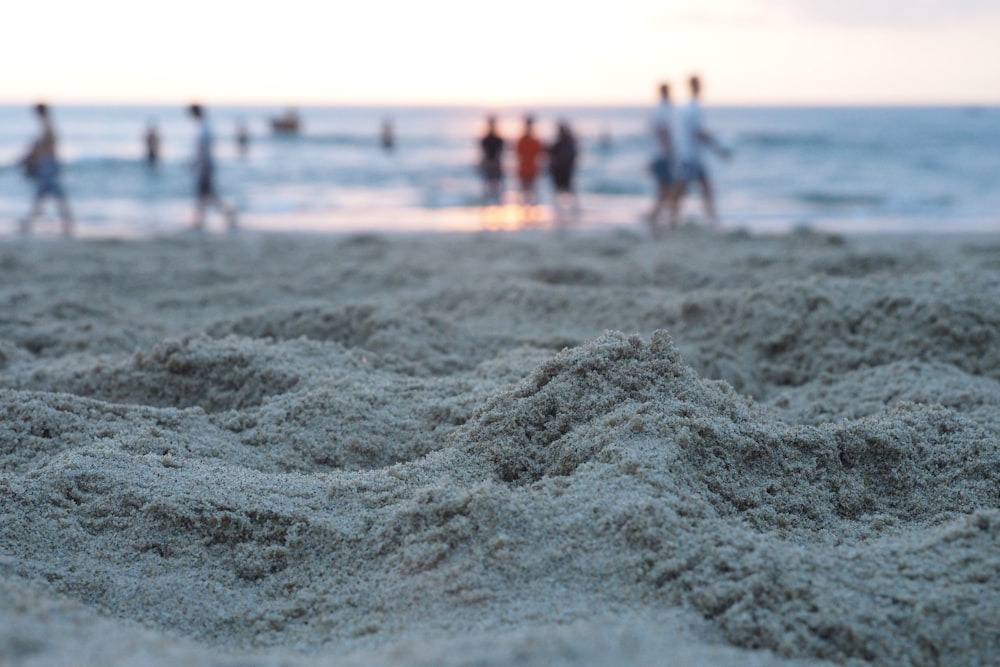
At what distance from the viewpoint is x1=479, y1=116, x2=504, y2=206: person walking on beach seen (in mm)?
13672

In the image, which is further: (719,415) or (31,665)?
(719,415)

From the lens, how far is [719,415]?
2449 millimetres

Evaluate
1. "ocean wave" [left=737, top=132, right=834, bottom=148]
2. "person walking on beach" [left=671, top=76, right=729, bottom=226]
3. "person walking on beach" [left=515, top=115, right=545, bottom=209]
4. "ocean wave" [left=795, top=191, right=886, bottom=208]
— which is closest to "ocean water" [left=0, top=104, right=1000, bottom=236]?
"ocean wave" [left=795, top=191, right=886, bottom=208]

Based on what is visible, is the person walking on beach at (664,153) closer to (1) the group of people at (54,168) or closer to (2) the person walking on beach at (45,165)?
(1) the group of people at (54,168)

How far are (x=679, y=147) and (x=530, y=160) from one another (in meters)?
3.90

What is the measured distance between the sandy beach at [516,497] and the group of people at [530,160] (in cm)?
925

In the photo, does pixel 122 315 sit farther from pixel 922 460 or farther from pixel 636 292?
pixel 922 460

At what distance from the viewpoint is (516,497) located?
6.93 feet

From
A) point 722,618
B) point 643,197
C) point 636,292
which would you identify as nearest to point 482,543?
point 722,618

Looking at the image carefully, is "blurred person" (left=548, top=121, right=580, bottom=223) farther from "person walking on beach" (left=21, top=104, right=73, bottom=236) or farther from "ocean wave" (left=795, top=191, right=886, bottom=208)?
"person walking on beach" (left=21, top=104, right=73, bottom=236)

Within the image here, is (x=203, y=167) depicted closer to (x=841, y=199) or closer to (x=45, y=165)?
(x=45, y=165)

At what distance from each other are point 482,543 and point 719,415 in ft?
2.70

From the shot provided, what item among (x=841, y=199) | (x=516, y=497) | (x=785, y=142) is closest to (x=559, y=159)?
(x=841, y=199)

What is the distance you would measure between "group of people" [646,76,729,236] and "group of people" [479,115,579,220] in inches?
104
